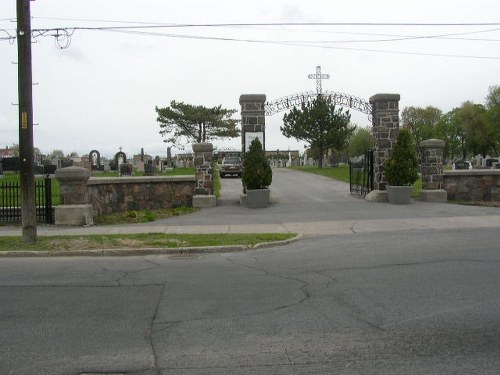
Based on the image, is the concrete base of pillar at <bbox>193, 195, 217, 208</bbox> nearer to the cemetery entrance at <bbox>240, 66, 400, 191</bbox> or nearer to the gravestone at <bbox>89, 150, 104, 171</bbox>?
the cemetery entrance at <bbox>240, 66, 400, 191</bbox>

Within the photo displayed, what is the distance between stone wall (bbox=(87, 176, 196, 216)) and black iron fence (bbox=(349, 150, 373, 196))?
722cm

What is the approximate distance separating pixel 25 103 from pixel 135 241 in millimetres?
3987

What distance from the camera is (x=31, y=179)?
11594 millimetres

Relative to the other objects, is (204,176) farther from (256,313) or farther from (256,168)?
(256,313)

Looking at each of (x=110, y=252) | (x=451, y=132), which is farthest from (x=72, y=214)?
(x=451, y=132)

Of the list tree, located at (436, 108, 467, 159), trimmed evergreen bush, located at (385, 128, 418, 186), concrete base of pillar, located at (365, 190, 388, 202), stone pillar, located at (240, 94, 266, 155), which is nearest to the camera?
trimmed evergreen bush, located at (385, 128, 418, 186)

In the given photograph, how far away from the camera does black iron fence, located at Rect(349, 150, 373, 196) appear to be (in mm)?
20797

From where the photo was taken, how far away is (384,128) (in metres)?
19.8

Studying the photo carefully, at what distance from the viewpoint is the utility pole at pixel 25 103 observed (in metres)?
11.4

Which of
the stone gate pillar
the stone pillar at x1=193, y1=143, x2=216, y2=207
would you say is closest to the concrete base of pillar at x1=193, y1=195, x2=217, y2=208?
the stone pillar at x1=193, y1=143, x2=216, y2=207

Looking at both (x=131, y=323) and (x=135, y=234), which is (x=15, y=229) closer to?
(x=135, y=234)

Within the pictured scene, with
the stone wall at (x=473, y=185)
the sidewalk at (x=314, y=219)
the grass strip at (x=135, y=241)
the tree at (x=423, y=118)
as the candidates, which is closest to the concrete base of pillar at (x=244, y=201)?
the sidewalk at (x=314, y=219)

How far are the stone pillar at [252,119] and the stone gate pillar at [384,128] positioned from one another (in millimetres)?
4492

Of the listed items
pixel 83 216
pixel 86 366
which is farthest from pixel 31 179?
pixel 86 366
